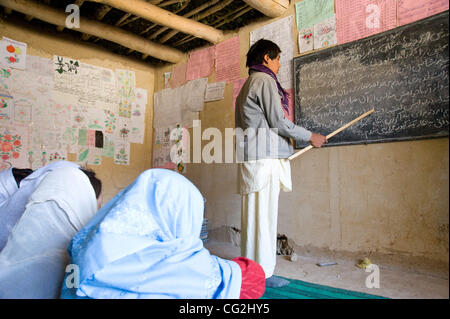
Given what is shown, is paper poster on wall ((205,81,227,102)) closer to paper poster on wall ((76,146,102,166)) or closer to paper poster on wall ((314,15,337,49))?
paper poster on wall ((314,15,337,49))

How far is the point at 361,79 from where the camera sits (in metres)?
2.44

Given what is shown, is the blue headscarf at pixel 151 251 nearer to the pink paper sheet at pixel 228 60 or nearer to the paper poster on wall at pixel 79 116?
the pink paper sheet at pixel 228 60

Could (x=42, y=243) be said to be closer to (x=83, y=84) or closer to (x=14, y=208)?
(x=14, y=208)

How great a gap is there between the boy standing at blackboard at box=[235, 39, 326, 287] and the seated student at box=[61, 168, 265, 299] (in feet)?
2.75

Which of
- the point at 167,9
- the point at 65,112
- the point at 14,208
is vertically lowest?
the point at 14,208

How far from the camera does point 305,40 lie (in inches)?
112

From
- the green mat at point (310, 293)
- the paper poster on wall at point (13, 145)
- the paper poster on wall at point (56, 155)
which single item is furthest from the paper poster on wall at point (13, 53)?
the green mat at point (310, 293)

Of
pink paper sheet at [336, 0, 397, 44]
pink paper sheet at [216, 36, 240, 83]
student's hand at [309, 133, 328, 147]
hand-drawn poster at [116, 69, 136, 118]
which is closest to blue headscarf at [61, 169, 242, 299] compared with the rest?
student's hand at [309, 133, 328, 147]

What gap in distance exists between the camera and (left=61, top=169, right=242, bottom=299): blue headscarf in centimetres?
94

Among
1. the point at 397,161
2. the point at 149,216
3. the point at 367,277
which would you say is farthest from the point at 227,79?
the point at 149,216

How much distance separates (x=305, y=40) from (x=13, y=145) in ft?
10.5

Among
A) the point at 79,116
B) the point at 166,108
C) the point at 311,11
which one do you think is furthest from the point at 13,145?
the point at 311,11

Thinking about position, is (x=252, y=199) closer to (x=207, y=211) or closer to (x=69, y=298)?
(x=69, y=298)

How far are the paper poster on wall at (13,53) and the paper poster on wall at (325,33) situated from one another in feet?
10.2
